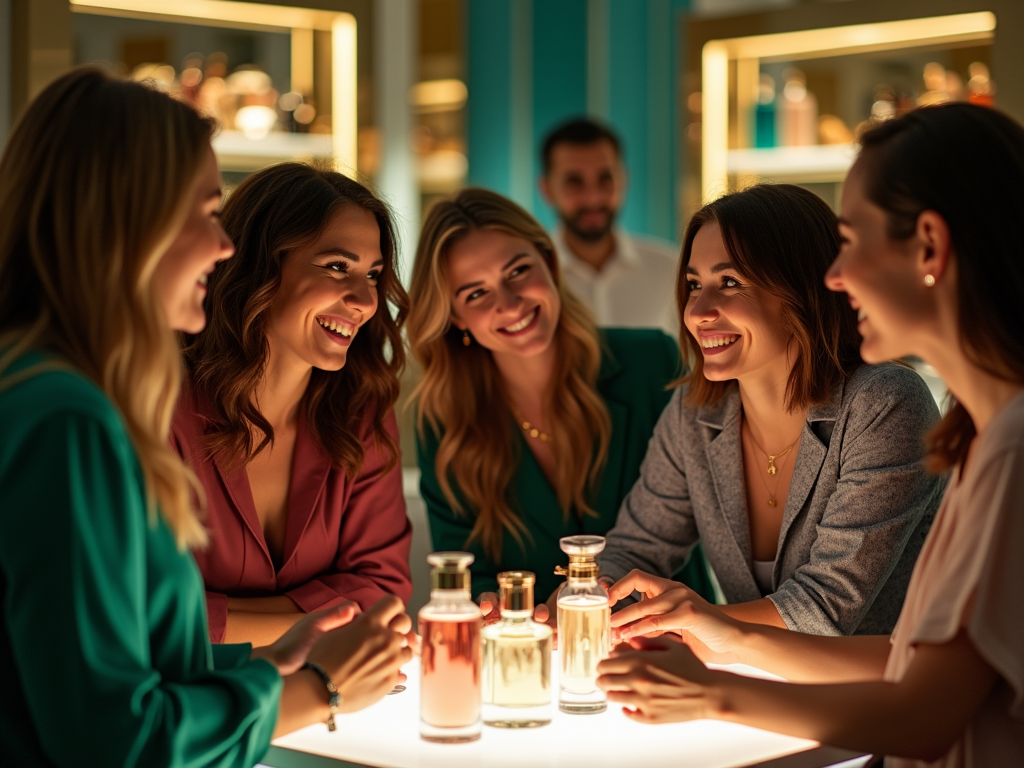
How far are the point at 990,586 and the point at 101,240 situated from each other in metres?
1.07

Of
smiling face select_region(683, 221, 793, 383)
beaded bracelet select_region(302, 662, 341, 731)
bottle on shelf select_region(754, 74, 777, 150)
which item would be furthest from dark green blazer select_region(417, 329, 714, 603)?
bottle on shelf select_region(754, 74, 777, 150)

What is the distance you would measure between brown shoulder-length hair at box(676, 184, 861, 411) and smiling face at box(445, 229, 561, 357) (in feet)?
1.97

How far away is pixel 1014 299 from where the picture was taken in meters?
1.27

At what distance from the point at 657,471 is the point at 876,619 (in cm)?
56

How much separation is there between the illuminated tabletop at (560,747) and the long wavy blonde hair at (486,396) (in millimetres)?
993

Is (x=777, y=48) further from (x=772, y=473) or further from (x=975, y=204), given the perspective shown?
(x=975, y=204)

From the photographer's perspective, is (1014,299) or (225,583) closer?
(1014,299)

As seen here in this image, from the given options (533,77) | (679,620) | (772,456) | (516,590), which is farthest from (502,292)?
(533,77)

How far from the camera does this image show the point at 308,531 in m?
2.21

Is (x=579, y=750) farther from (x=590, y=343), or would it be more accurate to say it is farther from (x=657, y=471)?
(x=590, y=343)

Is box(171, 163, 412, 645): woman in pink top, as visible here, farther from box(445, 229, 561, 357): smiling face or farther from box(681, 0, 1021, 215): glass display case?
box(681, 0, 1021, 215): glass display case

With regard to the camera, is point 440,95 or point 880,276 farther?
point 440,95

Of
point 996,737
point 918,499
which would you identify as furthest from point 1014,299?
point 918,499

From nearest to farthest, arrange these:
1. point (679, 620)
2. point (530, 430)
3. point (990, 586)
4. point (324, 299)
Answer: point (990, 586)
point (679, 620)
point (324, 299)
point (530, 430)
